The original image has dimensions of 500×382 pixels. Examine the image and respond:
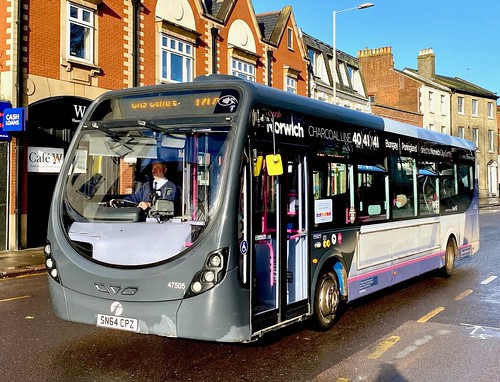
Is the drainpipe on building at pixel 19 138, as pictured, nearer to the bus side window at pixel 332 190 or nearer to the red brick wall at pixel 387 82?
the bus side window at pixel 332 190

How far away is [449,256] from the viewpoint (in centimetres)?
1098

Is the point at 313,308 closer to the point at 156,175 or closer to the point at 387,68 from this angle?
the point at 156,175

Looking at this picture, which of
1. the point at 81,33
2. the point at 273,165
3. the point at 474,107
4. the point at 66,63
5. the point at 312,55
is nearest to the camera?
the point at 273,165

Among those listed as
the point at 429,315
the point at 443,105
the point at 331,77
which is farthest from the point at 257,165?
the point at 443,105

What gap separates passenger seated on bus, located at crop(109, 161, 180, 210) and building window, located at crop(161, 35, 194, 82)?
636 inches

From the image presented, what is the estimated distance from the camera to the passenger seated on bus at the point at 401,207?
8.57 meters

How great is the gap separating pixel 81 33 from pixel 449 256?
13.8m

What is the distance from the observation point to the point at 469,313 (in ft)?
25.4

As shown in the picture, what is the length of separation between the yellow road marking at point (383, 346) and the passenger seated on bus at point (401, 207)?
2.61 m

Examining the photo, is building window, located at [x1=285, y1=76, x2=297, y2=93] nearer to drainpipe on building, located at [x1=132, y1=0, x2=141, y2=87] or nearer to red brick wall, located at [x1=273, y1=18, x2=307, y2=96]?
red brick wall, located at [x1=273, y1=18, x2=307, y2=96]

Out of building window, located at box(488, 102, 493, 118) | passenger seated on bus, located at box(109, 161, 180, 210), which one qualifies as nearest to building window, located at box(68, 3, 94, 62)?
passenger seated on bus, located at box(109, 161, 180, 210)

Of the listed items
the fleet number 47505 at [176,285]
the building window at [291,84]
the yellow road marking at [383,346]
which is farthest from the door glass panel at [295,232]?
the building window at [291,84]

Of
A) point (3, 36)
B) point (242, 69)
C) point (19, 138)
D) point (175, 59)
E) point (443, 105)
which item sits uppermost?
point (443, 105)

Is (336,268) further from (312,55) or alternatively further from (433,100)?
(433,100)
